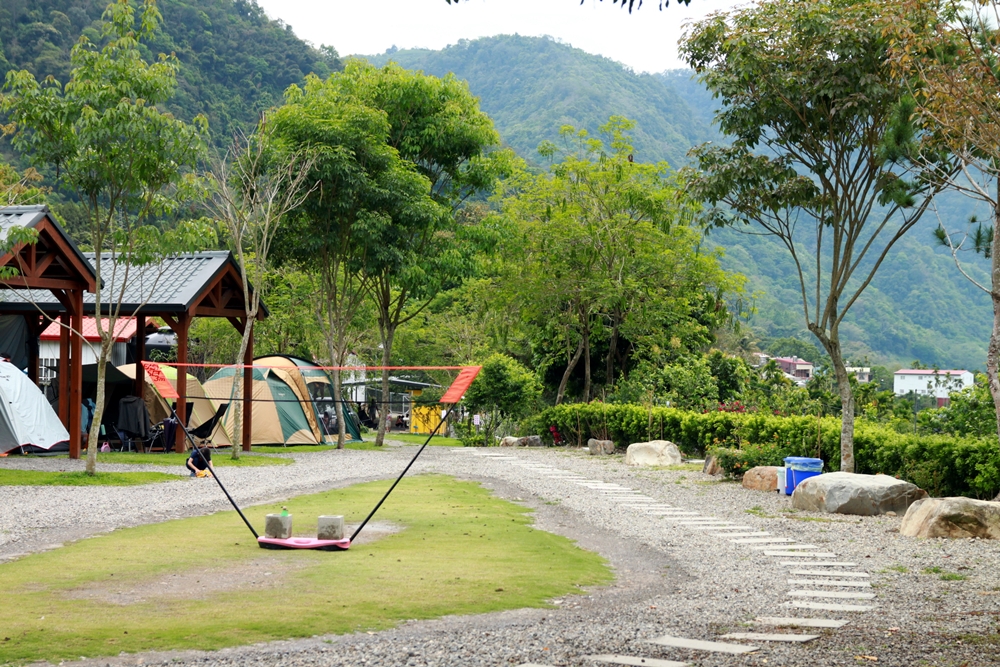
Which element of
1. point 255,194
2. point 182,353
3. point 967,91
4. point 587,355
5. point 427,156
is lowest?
point 182,353

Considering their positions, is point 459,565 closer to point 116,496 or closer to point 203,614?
point 203,614

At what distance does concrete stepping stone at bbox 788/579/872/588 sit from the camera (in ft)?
24.9

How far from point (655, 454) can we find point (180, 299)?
32.1ft

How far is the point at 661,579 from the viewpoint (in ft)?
26.0

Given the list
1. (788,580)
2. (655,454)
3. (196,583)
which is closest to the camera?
(196,583)

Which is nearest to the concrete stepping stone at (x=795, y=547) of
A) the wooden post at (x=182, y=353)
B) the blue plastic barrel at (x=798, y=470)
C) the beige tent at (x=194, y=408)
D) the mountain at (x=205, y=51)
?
the blue plastic barrel at (x=798, y=470)

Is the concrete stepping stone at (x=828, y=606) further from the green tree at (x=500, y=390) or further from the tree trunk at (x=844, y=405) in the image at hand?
the green tree at (x=500, y=390)

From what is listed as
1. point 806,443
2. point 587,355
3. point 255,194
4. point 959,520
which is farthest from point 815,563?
point 587,355

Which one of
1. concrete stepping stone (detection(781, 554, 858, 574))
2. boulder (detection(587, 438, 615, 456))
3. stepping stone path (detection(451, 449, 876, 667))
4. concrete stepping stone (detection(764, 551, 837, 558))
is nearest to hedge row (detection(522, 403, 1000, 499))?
boulder (detection(587, 438, 615, 456))

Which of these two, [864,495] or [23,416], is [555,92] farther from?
[864,495]

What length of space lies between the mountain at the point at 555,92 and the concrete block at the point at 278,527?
165 feet

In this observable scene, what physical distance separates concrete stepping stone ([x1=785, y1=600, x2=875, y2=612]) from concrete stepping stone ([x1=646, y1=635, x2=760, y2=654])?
1.51 metres

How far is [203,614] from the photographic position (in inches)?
237

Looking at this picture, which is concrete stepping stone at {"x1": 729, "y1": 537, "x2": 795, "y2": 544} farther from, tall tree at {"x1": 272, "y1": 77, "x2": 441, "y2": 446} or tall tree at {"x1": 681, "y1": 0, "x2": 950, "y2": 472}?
tall tree at {"x1": 272, "y1": 77, "x2": 441, "y2": 446}
